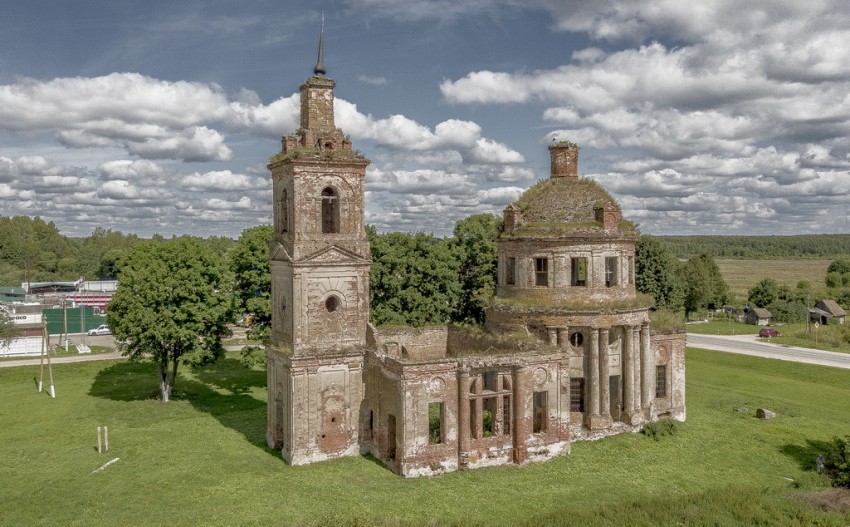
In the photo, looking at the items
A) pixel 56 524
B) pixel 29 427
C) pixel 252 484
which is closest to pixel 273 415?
pixel 252 484

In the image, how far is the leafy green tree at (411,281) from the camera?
132 feet

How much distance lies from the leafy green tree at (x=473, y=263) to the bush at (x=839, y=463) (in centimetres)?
2222

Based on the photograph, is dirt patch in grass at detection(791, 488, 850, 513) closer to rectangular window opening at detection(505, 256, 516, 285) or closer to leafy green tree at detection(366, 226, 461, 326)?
rectangular window opening at detection(505, 256, 516, 285)

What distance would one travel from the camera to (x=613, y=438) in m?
28.5

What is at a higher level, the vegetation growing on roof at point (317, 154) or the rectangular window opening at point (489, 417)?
the vegetation growing on roof at point (317, 154)

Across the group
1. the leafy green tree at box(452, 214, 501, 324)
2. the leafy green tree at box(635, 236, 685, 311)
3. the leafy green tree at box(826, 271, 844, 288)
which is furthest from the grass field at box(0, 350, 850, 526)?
the leafy green tree at box(826, 271, 844, 288)

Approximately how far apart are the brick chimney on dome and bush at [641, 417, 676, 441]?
12.8m

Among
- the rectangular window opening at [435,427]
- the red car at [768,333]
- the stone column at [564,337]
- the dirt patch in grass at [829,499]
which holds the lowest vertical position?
the dirt patch in grass at [829,499]

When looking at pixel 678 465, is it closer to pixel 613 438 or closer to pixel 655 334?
pixel 613 438

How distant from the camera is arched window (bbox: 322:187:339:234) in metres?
27.2

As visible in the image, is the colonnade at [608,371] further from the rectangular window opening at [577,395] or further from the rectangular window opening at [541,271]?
the rectangular window opening at [541,271]

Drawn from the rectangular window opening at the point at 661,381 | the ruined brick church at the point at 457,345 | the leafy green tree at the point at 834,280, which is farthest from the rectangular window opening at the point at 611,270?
the leafy green tree at the point at 834,280

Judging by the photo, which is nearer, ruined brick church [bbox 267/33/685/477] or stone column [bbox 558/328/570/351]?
ruined brick church [bbox 267/33/685/477]

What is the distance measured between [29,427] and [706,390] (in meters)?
39.4
